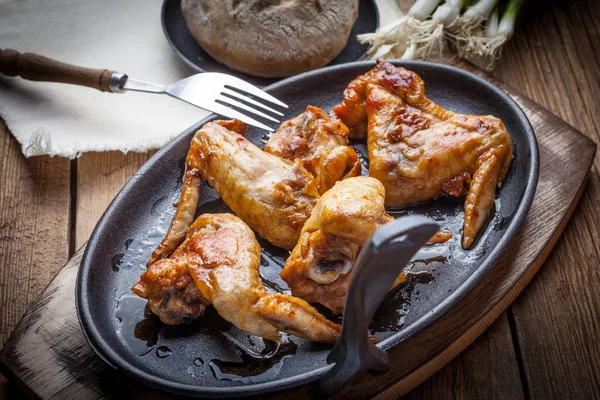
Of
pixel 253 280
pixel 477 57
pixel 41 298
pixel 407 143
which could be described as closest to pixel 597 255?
pixel 407 143

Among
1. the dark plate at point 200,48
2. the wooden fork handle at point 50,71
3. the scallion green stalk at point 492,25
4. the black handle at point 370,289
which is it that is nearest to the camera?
the black handle at point 370,289

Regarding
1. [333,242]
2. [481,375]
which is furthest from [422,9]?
[481,375]

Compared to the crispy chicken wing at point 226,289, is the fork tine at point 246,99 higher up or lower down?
higher up

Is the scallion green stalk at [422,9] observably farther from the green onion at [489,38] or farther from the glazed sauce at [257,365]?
the glazed sauce at [257,365]

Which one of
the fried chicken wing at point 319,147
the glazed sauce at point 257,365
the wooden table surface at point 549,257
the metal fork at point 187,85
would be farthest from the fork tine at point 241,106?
the glazed sauce at point 257,365

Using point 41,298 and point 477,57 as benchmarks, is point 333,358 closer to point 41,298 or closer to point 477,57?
point 41,298

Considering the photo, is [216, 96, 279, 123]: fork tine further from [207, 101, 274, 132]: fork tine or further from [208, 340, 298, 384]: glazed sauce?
[208, 340, 298, 384]: glazed sauce

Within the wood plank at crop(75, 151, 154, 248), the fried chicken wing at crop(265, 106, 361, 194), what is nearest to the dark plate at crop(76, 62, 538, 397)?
the fried chicken wing at crop(265, 106, 361, 194)

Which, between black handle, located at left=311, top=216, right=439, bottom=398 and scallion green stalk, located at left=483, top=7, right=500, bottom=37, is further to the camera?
scallion green stalk, located at left=483, top=7, right=500, bottom=37

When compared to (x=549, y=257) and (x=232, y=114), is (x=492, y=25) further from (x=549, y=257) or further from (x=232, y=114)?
(x=232, y=114)
